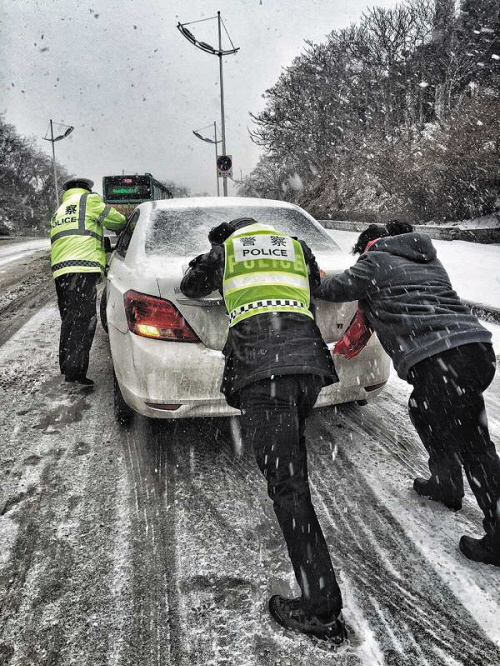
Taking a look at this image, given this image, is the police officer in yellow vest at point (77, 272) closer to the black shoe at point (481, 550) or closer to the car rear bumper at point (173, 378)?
the car rear bumper at point (173, 378)

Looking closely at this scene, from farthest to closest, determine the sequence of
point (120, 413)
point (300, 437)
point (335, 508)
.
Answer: point (120, 413) < point (335, 508) < point (300, 437)

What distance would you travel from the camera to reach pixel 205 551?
2.31 metres

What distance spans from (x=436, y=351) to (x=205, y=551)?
1.34m

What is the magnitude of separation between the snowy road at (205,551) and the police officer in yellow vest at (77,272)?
0.82 meters

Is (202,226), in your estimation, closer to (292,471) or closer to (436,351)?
(436,351)

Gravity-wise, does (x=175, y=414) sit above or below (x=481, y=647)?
above

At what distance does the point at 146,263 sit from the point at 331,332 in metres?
1.16

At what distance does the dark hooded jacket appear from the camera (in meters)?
2.29

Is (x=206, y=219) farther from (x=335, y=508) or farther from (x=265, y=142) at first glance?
(x=265, y=142)

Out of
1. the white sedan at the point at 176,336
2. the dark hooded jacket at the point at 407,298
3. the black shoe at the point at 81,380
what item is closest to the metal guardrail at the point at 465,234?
the black shoe at the point at 81,380

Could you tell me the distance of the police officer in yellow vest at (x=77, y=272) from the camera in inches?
174

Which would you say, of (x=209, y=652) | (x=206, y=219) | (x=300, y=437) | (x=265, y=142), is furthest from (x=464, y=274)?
(x=265, y=142)

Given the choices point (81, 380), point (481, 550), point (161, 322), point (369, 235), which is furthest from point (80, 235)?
point (481, 550)

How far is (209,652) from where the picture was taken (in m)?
1.79
